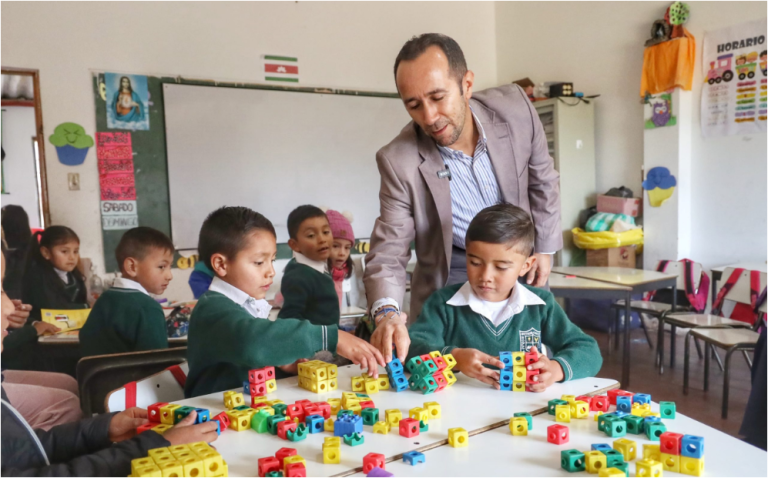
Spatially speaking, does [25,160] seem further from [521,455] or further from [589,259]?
[521,455]

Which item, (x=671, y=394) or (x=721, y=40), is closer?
(x=671, y=394)

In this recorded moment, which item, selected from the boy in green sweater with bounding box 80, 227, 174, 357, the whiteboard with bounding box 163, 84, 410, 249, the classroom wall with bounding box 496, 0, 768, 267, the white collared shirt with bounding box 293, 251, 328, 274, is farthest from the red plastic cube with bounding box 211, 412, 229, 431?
the classroom wall with bounding box 496, 0, 768, 267

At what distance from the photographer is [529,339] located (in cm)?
188

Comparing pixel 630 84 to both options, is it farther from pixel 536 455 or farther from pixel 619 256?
pixel 536 455

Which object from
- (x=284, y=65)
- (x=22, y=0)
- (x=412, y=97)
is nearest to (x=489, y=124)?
(x=412, y=97)

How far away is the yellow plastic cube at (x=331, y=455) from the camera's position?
43.7 inches

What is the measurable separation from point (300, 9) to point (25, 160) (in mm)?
4801

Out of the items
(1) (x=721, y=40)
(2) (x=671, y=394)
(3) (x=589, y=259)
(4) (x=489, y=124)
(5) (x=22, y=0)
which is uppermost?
(5) (x=22, y=0)

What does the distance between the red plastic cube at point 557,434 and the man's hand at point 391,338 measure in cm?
53

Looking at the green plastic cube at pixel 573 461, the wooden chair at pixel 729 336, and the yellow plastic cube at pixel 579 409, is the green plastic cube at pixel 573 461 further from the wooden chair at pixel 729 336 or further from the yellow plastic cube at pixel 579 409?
the wooden chair at pixel 729 336

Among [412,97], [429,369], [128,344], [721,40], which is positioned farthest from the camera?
[721,40]

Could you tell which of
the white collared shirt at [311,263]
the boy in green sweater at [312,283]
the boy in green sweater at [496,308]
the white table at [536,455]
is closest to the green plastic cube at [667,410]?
the white table at [536,455]

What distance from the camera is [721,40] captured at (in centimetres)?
486

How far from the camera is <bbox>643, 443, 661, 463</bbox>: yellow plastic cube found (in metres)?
1.07
